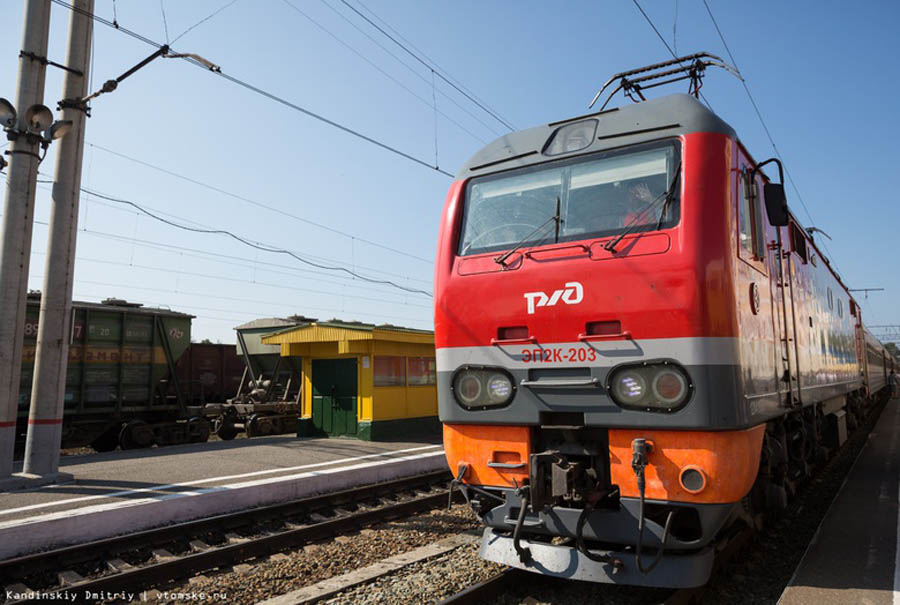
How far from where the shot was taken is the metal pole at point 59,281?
9336mm

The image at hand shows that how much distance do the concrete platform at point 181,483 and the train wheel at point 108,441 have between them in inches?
78.2

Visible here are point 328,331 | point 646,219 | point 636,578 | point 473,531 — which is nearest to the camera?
point 636,578

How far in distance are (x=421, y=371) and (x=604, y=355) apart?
12.5 metres

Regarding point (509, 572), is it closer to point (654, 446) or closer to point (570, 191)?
point (654, 446)

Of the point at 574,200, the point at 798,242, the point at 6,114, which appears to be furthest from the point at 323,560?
the point at 6,114

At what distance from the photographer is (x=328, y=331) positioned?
589 inches

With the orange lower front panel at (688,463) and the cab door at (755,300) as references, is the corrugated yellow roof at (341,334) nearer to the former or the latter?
the cab door at (755,300)

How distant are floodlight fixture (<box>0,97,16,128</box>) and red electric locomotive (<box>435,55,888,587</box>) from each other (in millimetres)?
8363

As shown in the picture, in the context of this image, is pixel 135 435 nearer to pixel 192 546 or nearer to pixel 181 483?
pixel 181 483

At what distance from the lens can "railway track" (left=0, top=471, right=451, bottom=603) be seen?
5.44 metres

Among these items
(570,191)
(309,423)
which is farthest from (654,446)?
(309,423)

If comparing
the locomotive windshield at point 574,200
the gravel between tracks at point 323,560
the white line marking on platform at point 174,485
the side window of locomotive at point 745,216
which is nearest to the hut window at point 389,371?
the white line marking on platform at point 174,485

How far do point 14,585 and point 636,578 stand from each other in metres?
A: 5.31

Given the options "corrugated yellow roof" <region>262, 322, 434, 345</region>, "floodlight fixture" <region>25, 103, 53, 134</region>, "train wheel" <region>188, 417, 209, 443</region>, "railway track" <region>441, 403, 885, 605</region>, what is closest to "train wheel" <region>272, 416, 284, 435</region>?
"train wheel" <region>188, 417, 209, 443</region>
